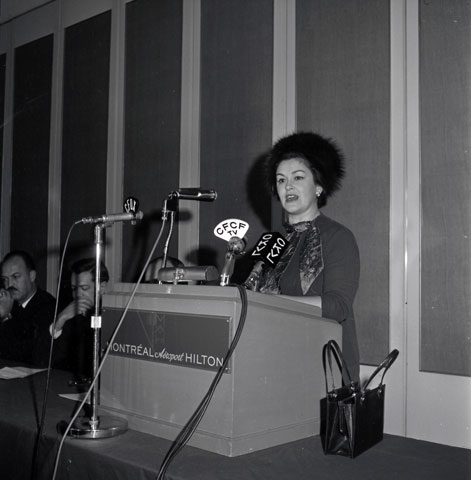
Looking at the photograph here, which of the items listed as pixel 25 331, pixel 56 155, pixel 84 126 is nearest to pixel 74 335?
pixel 25 331

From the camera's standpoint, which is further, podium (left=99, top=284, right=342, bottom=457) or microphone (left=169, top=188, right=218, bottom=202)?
microphone (left=169, top=188, right=218, bottom=202)

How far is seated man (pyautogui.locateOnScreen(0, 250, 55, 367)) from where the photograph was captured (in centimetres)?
363

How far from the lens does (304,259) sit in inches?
76.8

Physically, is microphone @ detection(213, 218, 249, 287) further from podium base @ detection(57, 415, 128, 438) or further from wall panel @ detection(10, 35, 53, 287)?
wall panel @ detection(10, 35, 53, 287)

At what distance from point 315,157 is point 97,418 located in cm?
130

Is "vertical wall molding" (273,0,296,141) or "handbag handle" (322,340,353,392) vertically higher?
"vertical wall molding" (273,0,296,141)

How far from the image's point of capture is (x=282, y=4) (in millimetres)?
3699

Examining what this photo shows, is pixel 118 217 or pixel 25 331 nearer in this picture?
pixel 118 217

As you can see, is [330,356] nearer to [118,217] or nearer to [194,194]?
[194,194]

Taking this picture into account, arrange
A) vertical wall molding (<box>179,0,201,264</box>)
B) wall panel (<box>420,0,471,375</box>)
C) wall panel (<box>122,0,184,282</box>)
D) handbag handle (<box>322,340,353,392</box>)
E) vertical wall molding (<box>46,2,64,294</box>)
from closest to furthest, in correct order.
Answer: handbag handle (<box>322,340,353,392</box>)
wall panel (<box>420,0,471,375</box>)
vertical wall molding (<box>179,0,201,264</box>)
wall panel (<box>122,0,184,282</box>)
vertical wall molding (<box>46,2,64,294</box>)

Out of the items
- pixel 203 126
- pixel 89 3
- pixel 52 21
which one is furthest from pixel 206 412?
pixel 52 21

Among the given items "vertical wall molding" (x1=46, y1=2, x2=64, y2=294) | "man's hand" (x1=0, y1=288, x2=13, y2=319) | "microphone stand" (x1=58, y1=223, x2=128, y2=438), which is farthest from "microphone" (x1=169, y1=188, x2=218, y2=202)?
"vertical wall molding" (x1=46, y1=2, x2=64, y2=294)

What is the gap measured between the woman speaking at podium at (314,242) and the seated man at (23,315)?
2.05 metres

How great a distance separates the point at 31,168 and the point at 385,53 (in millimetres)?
3821
